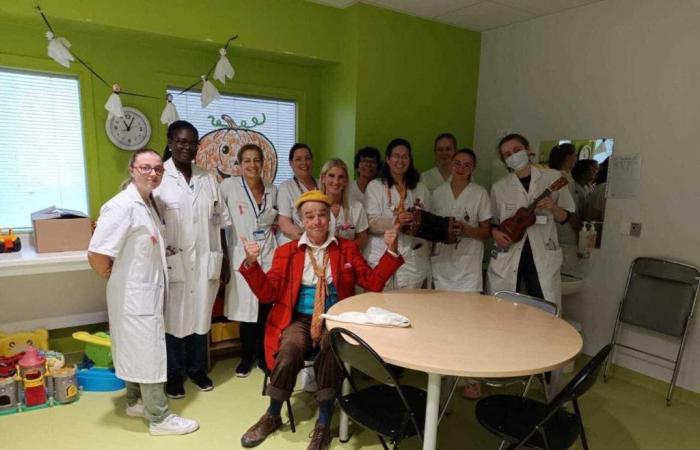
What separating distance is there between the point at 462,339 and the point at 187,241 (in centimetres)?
165

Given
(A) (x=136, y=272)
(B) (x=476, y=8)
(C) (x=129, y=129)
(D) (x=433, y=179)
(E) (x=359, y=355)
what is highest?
(B) (x=476, y=8)

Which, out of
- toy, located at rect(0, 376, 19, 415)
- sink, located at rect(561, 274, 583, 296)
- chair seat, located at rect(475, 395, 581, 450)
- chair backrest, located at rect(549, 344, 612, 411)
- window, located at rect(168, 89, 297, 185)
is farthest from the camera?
window, located at rect(168, 89, 297, 185)

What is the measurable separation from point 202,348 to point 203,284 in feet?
1.76

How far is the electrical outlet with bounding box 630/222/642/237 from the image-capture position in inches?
118

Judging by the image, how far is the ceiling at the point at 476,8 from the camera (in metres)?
3.24

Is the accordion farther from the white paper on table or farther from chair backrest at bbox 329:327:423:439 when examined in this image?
chair backrest at bbox 329:327:423:439

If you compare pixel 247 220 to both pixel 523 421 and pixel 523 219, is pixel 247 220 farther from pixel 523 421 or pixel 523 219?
pixel 523 421

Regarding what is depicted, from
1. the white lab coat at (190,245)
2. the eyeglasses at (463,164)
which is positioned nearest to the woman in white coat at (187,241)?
the white lab coat at (190,245)

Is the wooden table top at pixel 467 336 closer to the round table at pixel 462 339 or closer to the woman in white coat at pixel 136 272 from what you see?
the round table at pixel 462 339

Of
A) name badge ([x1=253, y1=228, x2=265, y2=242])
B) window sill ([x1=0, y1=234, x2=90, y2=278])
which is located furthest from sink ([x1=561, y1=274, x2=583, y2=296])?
window sill ([x1=0, y1=234, x2=90, y2=278])

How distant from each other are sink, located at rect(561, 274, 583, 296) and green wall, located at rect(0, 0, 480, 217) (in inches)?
58.3

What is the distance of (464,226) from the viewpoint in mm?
2795

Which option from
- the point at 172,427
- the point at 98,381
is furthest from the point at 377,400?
the point at 98,381

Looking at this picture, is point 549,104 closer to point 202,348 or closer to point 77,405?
point 202,348
